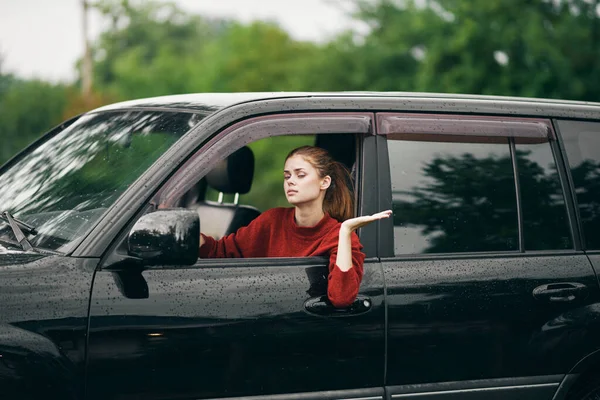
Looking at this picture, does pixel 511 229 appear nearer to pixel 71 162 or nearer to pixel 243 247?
pixel 243 247

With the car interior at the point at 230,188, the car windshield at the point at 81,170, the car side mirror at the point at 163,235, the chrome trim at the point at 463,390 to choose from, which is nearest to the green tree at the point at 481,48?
the car interior at the point at 230,188

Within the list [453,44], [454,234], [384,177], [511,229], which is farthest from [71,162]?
[453,44]

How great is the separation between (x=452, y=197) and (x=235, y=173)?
5.44 feet

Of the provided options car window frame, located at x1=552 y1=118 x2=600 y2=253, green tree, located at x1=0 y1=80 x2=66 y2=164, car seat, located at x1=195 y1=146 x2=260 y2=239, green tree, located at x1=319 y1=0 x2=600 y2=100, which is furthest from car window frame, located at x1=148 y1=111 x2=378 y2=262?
green tree, located at x1=0 y1=80 x2=66 y2=164

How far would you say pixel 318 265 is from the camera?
144 inches

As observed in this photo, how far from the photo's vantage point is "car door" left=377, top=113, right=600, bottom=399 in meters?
3.77

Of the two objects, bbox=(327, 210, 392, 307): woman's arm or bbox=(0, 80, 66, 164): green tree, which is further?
bbox=(0, 80, 66, 164): green tree

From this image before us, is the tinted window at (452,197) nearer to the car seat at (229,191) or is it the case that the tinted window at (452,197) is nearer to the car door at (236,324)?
the car door at (236,324)

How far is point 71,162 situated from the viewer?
396 centimetres

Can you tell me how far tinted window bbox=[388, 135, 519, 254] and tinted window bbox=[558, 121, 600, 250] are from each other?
33 cm

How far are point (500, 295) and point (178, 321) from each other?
4.45 ft

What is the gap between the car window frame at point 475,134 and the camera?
3840mm

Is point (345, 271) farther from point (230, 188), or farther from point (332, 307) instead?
point (230, 188)

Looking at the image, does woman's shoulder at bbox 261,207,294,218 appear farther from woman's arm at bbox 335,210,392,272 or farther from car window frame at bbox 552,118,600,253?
car window frame at bbox 552,118,600,253
